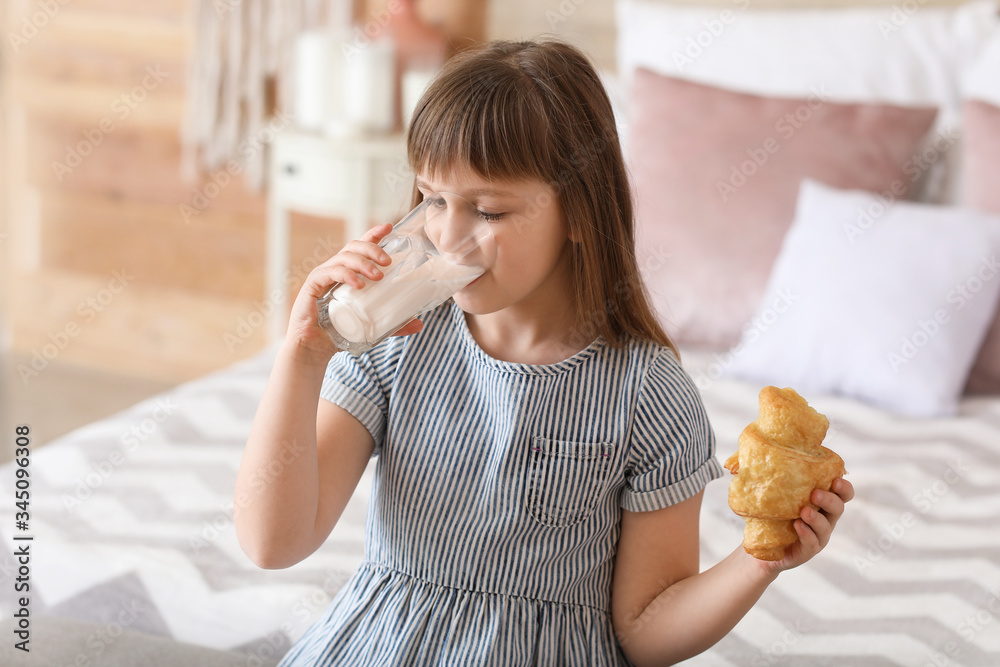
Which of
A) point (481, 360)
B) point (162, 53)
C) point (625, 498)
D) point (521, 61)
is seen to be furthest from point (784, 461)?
point (162, 53)

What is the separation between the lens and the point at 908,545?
1.31 metres

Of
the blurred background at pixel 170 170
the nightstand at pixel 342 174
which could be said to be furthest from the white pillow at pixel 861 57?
the nightstand at pixel 342 174

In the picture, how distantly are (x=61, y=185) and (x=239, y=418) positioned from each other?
211cm

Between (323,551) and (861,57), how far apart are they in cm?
157

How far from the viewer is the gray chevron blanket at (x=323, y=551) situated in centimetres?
112

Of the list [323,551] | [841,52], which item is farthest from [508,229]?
[841,52]

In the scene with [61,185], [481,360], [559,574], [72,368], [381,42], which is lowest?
[72,368]

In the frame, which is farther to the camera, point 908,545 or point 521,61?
point 908,545

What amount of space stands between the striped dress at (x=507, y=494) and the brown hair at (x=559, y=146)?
0.05m

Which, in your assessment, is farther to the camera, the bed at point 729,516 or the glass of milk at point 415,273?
the bed at point 729,516

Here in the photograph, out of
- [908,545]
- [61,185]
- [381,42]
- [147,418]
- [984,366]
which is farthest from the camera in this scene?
[61,185]

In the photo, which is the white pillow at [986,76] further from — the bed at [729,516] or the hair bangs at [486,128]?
the hair bangs at [486,128]

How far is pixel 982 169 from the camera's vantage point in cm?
188

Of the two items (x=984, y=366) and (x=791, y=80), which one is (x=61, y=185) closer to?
(x=791, y=80)
